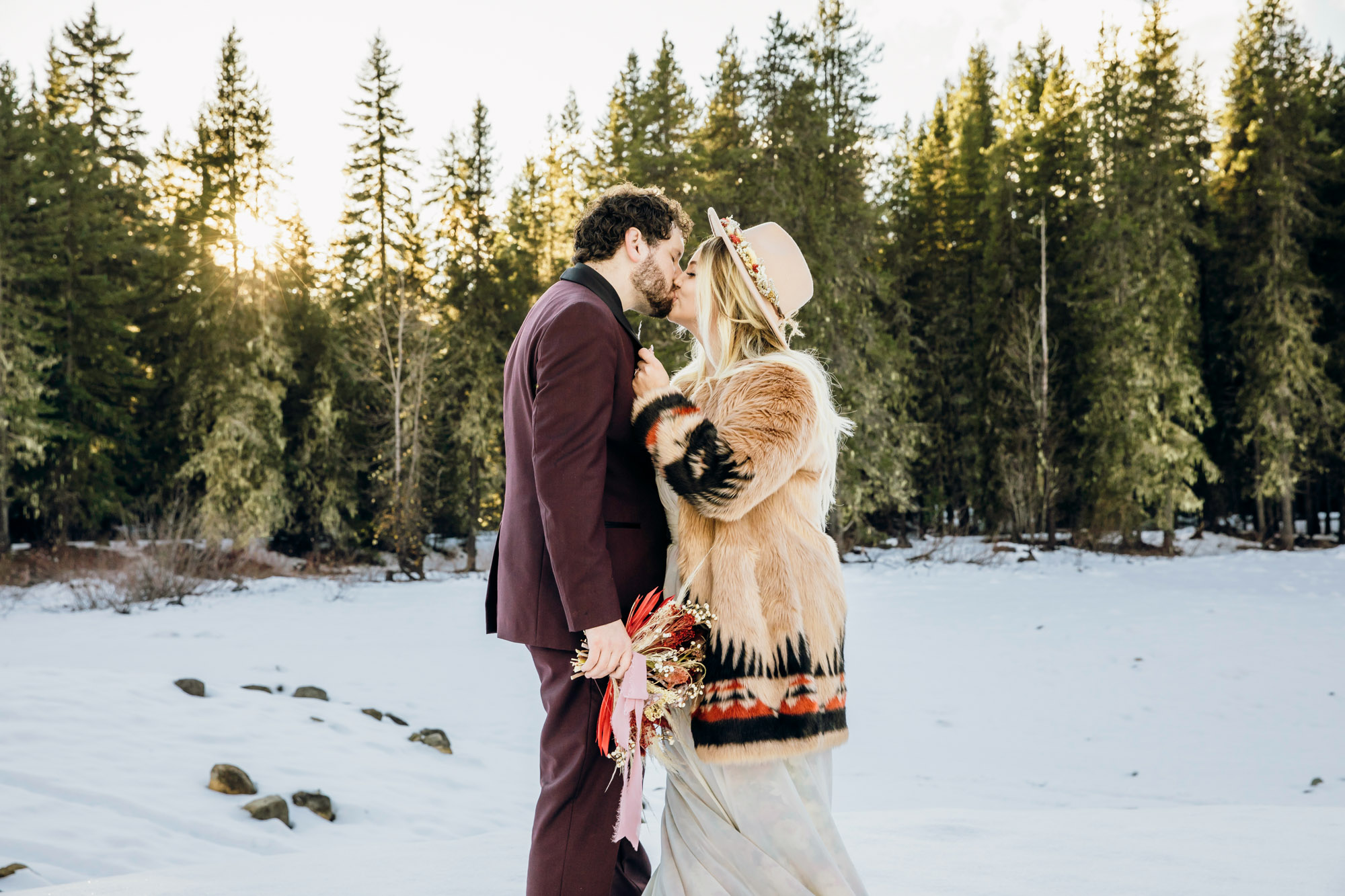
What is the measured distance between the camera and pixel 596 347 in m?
2.21

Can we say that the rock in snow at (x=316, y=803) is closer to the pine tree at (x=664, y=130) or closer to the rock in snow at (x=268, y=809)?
the rock in snow at (x=268, y=809)

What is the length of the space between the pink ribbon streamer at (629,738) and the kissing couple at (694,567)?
0.09 ft

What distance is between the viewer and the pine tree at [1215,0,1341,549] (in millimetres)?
18891

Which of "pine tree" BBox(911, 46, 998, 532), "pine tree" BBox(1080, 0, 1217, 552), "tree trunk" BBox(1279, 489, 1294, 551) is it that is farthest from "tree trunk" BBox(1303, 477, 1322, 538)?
"pine tree" BBox(911, 46, 998, 532)

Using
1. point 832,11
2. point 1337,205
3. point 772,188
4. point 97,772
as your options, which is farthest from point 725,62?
point 97,772

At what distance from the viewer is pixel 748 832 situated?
88.9 inches

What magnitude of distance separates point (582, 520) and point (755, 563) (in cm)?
50

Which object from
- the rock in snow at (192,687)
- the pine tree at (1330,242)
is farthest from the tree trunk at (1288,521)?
the rock in snow at (192,687)

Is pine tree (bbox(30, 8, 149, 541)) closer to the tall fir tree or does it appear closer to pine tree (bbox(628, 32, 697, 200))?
the tall fir tree

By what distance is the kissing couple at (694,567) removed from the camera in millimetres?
2145

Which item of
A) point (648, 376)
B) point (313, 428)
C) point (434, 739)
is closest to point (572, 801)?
point (648, 376)

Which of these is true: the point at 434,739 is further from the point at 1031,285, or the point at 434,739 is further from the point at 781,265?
the point at 1031,285

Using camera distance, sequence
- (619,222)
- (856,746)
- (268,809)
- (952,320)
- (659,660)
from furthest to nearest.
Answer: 1. (952,320)
2. (856,746)
3. (268,809)
4. (619,222)
5. (659,660)

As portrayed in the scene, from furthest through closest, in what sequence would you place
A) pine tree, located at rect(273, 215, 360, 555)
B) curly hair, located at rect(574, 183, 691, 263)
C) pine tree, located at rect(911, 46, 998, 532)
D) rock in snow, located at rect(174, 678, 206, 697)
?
pine tree, located at rect(911, 46, 998, 532)
pine tree, located at rect(273, 215, 360, 555)
rock in snow, located at rect(174, 678, 206, 697)
curly hair, located at rect(574, 183, 691, 263)
